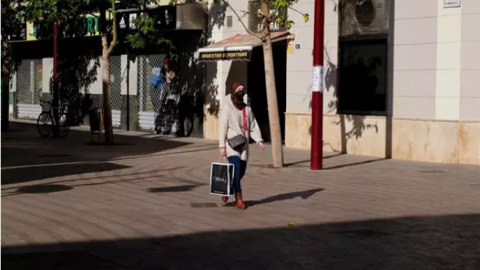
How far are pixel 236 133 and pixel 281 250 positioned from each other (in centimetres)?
306

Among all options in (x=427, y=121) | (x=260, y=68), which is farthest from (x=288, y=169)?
(x=260, y=68)

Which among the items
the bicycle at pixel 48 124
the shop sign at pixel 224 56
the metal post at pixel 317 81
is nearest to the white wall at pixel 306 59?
the shop sign at pixel 224 56

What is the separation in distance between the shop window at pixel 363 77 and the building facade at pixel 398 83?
0.02m

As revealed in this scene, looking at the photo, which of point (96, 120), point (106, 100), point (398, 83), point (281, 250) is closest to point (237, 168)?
point (281, 250)

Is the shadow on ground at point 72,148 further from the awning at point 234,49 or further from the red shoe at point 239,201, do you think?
the red shoe at point 239,201

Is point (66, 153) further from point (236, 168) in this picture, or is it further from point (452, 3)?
point (236, 168)

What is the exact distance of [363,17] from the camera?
66.7ft

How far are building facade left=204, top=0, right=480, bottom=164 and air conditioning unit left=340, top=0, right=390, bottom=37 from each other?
4 centimetres

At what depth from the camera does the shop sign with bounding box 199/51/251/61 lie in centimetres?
2159

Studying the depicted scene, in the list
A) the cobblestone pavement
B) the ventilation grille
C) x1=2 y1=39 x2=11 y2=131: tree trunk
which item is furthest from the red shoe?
x1=2 y1=39 x2=11 y2=131: tree trunk

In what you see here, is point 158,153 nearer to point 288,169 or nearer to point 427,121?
point 288,169

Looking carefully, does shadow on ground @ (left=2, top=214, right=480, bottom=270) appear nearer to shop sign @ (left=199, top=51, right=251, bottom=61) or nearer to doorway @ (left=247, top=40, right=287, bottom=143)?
shop sign @ (left=199, top=51, right=251, bottom=61)

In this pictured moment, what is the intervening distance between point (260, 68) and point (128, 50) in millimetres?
6252

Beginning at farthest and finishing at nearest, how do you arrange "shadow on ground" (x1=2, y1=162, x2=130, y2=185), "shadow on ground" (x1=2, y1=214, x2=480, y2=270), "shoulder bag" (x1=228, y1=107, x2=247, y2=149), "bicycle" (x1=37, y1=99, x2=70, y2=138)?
"bicycle" (x1=37, y1=99, x2=70, y2=138), "shadow on ground" (x1=2, y1=162, x2=130, y2=185), "shoulder bag" (x1=228, y1=107, x2=247, y2=149), "shadow on ground" (x1=2, y1=214, x2=480, y2=270)
